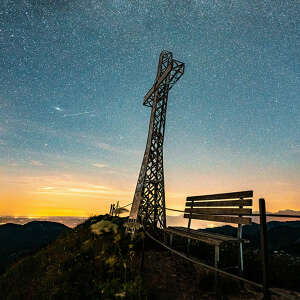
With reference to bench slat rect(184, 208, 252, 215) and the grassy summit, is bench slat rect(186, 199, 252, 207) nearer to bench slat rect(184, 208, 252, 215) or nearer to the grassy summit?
bench slat rect(184, 208, 252, 215)

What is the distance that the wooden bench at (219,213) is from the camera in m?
3.69

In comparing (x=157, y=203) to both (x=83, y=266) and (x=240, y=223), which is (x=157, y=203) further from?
(x=240, y=223)

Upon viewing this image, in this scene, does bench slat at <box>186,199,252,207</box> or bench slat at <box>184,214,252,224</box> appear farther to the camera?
bench slat at <box>186,199,252,207</box>

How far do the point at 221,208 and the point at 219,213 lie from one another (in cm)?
12

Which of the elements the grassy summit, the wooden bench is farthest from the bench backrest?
the grassy summit

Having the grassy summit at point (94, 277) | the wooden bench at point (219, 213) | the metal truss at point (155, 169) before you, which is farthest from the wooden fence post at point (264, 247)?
the metal truss at point (155, 169)

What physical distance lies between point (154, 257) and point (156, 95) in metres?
8.69

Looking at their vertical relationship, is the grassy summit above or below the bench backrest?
below

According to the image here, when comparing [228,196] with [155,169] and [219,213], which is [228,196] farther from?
[155,169]

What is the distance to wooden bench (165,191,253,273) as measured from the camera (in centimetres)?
369

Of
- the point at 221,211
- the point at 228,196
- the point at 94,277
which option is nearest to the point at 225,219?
the point at 221,211

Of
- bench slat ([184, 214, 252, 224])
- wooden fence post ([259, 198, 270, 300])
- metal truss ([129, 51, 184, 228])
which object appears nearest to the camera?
wooden fence post ([259, 198, 270, 300])

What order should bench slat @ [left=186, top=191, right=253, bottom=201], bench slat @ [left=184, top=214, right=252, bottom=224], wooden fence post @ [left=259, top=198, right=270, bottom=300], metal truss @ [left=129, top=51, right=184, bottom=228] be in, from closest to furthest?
wooden fence post @ [left=259, top=198, right=270, bottom=300] < bench slat @ [left=184, top=214, right=252, bottom=224] < bench slat @ [left=186, top=191, right=253, bottom=201] < metal truss @ [left=129, top=51, right=184, bottom=228]

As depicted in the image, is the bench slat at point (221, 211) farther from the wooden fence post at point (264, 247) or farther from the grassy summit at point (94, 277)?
the grassy summit at point (94, 277)
